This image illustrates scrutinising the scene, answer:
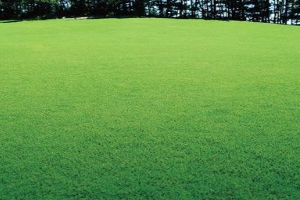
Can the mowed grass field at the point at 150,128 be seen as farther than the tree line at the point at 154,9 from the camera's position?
No

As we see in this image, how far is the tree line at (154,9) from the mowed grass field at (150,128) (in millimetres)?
15226

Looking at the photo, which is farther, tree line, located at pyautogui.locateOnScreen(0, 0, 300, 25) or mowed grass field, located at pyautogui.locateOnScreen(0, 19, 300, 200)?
tree line, located at pyautogui.locateOnScreen(0, 0, 300, 25)

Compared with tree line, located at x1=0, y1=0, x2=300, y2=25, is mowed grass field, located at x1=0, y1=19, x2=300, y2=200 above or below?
below

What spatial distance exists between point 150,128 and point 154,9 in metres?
21.8

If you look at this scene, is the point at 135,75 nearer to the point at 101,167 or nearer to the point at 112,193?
the point at 101,167

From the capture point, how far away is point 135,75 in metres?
5.42

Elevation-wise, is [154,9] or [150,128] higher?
[154,9]

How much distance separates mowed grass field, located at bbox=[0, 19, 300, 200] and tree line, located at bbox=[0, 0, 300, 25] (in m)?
15.2

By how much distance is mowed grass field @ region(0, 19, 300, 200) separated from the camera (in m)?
2.35

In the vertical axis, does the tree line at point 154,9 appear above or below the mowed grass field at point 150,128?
above

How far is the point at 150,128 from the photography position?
327 centimetres

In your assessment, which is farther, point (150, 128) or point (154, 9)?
point (154, 9)

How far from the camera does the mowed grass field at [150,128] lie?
7.72 feet

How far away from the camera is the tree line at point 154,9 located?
20.3 m
